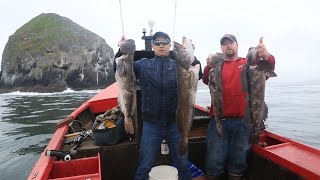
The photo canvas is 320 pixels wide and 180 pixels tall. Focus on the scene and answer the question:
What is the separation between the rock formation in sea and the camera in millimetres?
56812

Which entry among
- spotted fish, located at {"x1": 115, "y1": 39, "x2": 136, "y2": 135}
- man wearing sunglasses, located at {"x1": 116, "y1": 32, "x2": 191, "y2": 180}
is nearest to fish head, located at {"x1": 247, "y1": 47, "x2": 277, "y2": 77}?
man wearing sunglasses, located at {"x1": 116, "y1": 32, "x2": 191, "y2": 180}

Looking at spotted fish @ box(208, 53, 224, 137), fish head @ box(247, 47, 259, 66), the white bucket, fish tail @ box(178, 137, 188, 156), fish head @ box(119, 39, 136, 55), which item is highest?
fish head @ box(119, 39, 136, 55)

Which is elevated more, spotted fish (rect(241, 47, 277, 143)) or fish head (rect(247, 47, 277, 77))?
fish head (rect(247, 47, 277, 77))

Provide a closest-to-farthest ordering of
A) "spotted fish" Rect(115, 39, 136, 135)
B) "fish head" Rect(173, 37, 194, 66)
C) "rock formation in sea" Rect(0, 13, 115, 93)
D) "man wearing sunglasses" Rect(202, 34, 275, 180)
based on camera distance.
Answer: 1. "fish head" Rect(173, 37, 194, 66)
2. "spotted fish" Rect(115, 39, 136, 135)
3. "man wearing sunglasses" Rect(202, 34, 275, 180)
4. "rock formation in sea" Rect(0, 13, 115, 93)

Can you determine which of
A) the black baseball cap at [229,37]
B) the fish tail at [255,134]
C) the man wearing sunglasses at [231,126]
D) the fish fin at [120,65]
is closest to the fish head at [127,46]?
the fish fin at [120,65]

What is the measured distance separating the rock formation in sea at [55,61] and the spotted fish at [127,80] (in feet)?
169

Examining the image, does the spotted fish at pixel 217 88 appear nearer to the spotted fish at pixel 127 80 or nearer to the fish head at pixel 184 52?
the fish head at pixel 184 52

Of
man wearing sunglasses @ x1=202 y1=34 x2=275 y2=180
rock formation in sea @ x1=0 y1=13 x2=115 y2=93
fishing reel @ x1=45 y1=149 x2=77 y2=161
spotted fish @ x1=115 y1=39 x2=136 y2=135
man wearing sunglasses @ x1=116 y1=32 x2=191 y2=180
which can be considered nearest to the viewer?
spotted fish @ x1=115 y1=39 x2=136 y2=135

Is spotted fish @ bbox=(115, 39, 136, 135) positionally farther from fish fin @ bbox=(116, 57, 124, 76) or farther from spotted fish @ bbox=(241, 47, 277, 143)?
spotted fish @ bbox=(241, 47, 277, 143)

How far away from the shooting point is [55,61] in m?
59.3

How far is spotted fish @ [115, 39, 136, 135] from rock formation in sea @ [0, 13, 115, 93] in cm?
5163

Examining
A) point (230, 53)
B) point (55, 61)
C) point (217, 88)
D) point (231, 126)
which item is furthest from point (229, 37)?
point (55, 61)

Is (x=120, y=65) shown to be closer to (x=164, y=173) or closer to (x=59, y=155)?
(x=59, y=155)

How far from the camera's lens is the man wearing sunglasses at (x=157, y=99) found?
456 cm
